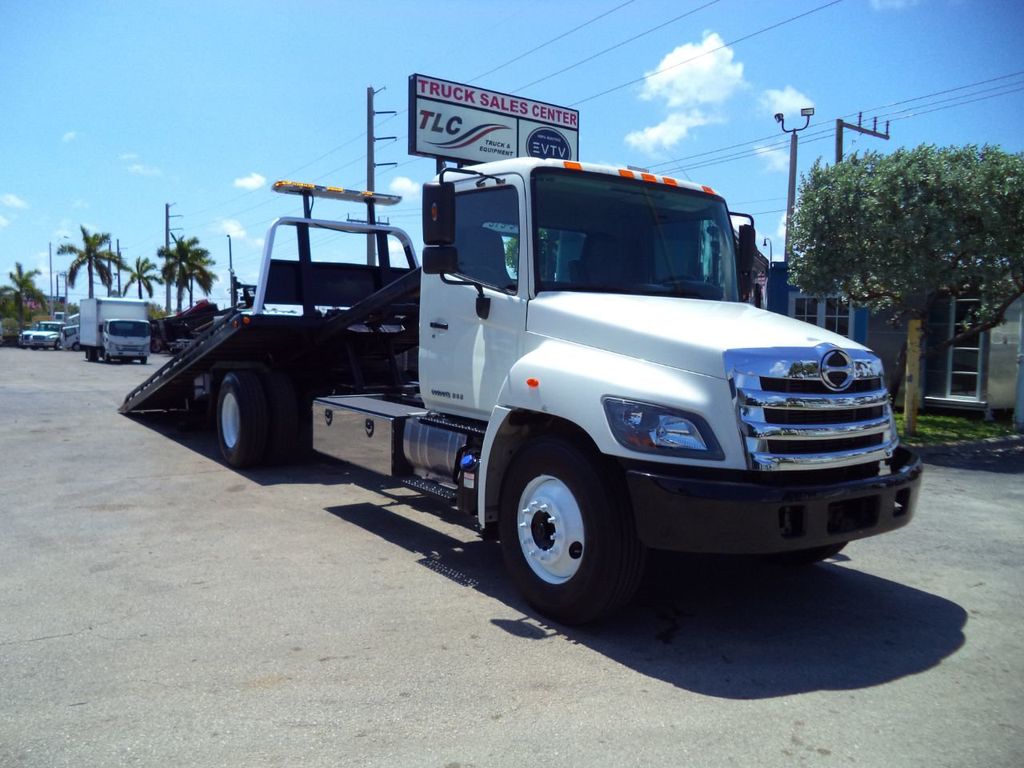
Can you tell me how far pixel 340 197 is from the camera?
10.3 m

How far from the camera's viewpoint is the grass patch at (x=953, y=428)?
41.6ft

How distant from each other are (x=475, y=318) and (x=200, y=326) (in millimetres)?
8156

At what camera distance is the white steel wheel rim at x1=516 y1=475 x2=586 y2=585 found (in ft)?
14.9

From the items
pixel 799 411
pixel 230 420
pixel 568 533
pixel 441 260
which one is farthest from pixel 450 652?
pixel 230 420

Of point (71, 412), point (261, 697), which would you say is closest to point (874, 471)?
point (261, 697)

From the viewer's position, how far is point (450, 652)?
4332mm

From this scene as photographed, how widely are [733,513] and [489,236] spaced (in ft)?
8.30

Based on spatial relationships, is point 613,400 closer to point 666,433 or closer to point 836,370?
point 666,433

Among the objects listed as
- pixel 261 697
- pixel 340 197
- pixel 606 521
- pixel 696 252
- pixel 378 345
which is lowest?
pixel 261 697

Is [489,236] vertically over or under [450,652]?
over

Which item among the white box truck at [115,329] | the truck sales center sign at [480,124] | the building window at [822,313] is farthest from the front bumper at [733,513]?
the white box truck at [115,329]

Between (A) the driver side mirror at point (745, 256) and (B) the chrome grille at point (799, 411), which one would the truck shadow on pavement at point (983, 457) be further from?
(B) the chrome grille at point (799, 411)

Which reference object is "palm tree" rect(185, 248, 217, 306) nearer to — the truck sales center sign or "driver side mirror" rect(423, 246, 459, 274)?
the truck sales center sign

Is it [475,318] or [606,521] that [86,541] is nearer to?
[475,318]
